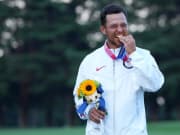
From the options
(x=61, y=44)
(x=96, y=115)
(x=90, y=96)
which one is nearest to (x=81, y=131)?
(x=61, y=44)

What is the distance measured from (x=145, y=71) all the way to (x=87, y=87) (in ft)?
1.46

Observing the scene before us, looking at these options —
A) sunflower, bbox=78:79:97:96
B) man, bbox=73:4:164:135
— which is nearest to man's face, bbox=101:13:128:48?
man, bbox=73:4:164:135

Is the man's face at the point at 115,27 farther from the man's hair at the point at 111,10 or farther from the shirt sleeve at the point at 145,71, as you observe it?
the shirt sleeve at the point at 145,71

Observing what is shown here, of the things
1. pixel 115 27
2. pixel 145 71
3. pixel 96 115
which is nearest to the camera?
pixel 145 71

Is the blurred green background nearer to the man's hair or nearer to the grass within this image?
the grass

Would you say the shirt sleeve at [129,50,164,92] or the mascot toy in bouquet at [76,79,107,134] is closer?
the shirt sleeve at [129,50,164,92]

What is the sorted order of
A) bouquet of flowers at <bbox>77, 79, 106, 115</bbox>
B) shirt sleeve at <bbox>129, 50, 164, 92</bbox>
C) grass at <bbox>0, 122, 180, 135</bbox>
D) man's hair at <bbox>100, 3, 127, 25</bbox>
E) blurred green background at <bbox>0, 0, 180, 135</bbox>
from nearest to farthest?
1. shirt sleeve at <bbox>129, 50, 164, 92</bbox>
2. bouquet of flowers at <bbox>77, 79, 106, 115</bbox>
3. man's hair at <bbox>100, 3, 127, 25</bbox>
4. grass at <bbox>0, 122, 180, 135</bbox>
5. blurred green background at <bbox>0, 0, 180, 135</bbox>

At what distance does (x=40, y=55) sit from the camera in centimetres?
3378

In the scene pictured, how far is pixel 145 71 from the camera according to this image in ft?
11.7

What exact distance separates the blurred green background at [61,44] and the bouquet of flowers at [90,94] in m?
28.1

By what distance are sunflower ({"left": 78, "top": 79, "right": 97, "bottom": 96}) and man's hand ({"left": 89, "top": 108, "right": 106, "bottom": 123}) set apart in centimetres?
13

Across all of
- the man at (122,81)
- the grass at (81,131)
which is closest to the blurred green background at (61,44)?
the grass at (81,131)

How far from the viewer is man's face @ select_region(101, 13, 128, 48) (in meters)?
3.79

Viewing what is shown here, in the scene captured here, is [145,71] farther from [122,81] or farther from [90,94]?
[90,94]
